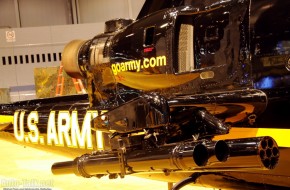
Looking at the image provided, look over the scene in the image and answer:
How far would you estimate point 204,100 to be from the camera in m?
2.57

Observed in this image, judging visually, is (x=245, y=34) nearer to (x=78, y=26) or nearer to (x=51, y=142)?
(x=51, y=142)

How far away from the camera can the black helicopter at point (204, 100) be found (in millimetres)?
2344

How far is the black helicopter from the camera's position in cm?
234

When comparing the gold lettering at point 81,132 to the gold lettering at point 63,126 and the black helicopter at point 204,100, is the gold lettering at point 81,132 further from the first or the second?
the black helicopter at point 204,100

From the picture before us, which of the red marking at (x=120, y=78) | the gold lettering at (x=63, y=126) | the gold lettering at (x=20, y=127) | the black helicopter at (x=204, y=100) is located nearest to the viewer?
the black helicopter at (x=204, y=100)

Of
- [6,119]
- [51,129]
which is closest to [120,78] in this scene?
[51,129]

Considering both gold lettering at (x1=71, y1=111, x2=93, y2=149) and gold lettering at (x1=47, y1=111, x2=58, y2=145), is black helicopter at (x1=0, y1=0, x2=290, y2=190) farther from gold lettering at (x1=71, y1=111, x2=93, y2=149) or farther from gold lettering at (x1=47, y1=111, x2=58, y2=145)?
gold lettering at (x1=47, y1=111, x2=58, y2=145)

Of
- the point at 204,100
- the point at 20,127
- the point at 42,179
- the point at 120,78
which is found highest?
the point at 120,78

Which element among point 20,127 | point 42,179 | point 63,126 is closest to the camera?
point 63,126

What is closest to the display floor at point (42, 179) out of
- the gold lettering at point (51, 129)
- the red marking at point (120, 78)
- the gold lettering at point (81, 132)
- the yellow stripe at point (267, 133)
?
the gold lettering at point (51, 129)

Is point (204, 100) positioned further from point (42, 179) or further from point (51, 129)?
point (42, 179)

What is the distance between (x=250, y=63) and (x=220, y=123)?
0.40 m

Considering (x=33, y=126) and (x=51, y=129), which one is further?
(x=33, y=126)

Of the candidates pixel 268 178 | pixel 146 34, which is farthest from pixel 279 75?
pixel 146 34
